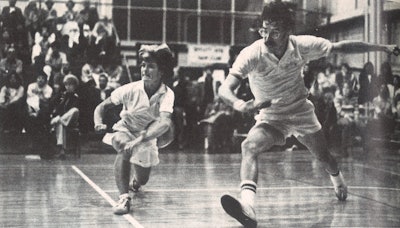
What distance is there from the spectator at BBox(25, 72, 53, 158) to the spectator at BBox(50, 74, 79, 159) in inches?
4.4

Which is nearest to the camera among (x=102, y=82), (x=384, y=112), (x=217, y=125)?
(x=384, y=112)

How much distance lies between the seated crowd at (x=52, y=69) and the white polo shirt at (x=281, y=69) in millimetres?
2128

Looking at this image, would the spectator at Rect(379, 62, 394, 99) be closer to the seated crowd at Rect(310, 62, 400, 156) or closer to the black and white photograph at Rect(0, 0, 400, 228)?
the black and white photograph at Rect(0, 0, 400, 228)

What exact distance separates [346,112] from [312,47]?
3100 millimetres

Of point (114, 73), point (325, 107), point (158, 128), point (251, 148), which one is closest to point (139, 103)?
point (158, 128)

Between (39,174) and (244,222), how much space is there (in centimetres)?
243

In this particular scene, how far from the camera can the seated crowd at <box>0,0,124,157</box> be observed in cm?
513

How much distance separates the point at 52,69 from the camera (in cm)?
604

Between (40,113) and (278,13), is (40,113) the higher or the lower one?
the lower one

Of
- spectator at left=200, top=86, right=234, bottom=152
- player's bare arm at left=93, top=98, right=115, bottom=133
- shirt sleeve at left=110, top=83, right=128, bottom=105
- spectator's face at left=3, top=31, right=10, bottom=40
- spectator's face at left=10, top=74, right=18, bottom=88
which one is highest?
spectator's face at left=3, top=31, right=10, bottom=40

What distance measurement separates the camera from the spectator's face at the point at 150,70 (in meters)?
2.87

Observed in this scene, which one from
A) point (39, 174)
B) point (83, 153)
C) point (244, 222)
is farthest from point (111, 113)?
point (244, 222)

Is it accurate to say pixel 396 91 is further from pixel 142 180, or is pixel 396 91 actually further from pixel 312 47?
pixel 142 180

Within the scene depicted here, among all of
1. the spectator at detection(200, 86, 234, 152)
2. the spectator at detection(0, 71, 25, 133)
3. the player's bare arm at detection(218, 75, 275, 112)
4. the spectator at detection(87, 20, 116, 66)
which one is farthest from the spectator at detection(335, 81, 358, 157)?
the player's bare arm at detection(218, 75, 275, 112)
